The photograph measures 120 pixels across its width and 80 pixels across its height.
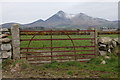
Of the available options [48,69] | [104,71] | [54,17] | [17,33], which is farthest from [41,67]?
[54,17]

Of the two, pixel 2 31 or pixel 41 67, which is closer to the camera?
pixel 41 67

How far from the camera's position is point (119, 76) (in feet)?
26.1

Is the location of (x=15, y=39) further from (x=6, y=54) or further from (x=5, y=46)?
(x=6, y=54)

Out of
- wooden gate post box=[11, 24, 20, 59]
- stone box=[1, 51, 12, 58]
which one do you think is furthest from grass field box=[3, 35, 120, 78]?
wooden gate post box=[11, 24, 20, 59]

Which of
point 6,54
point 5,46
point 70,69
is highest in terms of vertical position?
point 5,46

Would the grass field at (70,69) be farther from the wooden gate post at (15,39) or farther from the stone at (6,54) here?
the wooden gate post at (15,39)

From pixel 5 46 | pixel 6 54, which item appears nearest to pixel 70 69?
pixel 6 54

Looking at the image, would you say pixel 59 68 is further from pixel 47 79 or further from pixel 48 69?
pixel 47 79

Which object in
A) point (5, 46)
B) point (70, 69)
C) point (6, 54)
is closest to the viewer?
point (70, 69)

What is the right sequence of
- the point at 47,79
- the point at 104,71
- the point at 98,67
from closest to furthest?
the point at 47,79 < the point at 104,71 < the point at 98,67

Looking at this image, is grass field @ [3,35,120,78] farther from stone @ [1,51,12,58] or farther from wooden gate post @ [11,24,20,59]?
wooden gate post @ [11,24,20,59]

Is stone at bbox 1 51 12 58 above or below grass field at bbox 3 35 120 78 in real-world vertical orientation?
above

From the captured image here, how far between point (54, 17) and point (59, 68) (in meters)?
91.2

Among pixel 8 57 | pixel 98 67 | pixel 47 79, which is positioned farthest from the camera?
pixel 8 57
